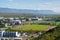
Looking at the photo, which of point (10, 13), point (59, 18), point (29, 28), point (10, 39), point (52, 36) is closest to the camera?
point (52, 36)

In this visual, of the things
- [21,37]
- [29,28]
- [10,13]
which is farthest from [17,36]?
[10,13]

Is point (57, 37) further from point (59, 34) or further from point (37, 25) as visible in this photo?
point (37, 25)

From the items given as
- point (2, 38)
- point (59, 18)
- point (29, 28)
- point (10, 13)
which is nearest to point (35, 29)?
point (29, 28)

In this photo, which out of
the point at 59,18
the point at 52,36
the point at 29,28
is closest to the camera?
the point at 52,36

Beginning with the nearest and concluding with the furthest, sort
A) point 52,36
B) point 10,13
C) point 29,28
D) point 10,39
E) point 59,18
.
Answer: point 52,36 < point 10,39 < point 29,28 < point 59,18 < point 10,13

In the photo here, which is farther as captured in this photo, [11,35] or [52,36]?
[11,35]

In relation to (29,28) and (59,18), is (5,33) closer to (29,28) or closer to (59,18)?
(29,28)

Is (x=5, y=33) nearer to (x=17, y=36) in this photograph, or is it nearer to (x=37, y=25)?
(x=17, y=36)

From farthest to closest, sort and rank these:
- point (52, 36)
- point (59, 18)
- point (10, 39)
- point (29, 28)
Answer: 1. point (59, 18)
2. point (29, 28)
3. point (10, 39)
4. point (52, 36)

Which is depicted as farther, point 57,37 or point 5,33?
point 5,33
